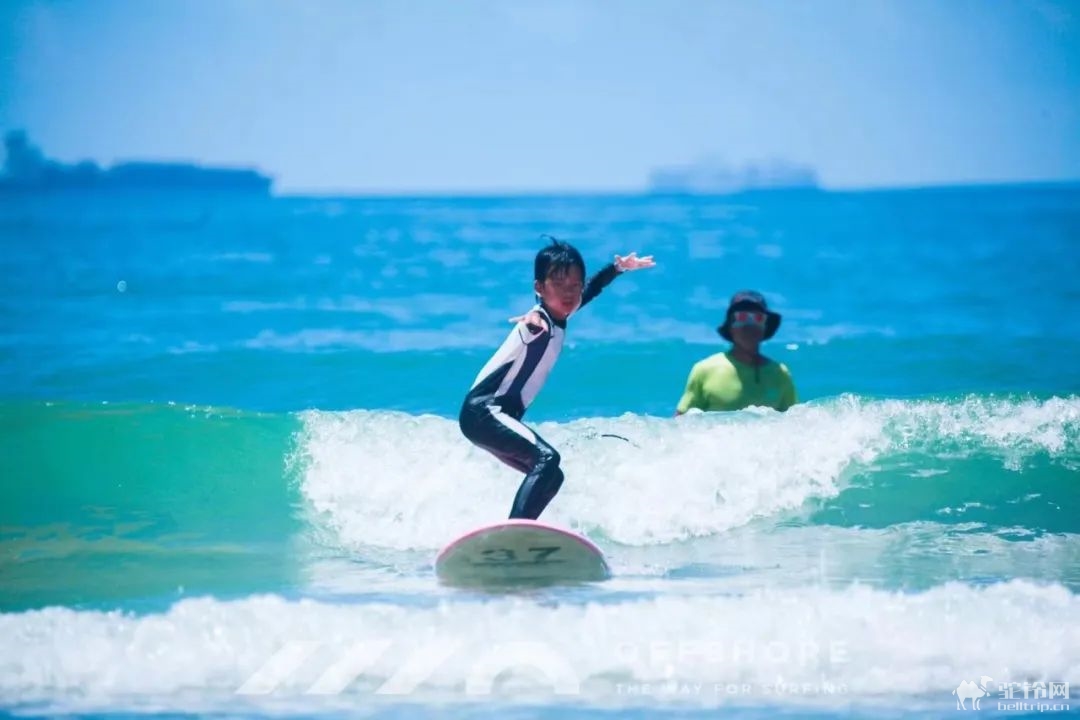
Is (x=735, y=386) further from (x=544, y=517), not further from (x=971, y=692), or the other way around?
(x=971, y=692)

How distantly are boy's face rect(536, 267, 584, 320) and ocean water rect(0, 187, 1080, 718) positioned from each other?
44.8 inches

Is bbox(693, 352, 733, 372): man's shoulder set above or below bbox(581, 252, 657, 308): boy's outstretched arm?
above

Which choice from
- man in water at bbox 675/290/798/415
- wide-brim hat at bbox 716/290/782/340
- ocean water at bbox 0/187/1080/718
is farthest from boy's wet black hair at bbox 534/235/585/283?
man in water at bbox 675/290/798/415

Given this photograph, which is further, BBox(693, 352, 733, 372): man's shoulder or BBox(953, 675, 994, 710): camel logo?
BBox(693, 352, 733, 372): man's shoulder

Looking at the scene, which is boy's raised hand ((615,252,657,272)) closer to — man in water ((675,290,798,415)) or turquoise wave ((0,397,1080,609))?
man in water ((675,290,798,415))

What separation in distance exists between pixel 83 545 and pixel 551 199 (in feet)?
180

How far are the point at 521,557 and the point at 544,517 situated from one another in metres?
1.65

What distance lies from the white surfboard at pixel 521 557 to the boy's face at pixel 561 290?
0.86m

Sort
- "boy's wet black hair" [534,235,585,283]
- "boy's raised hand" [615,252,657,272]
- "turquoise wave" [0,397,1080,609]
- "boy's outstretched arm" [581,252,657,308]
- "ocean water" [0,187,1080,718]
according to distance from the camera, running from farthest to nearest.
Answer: "turquoise wave" [0,397,1080,609] < "boy's raised hand" [615,252,657,272] < "boy's outstretched arm" [581,252,657,308] < "boy's wet black hair" [534,235,585,283] < "ocean water" [0,187,1080,718]

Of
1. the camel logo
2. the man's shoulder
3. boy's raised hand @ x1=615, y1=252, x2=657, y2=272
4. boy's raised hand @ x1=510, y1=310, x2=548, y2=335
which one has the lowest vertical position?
the camel logo

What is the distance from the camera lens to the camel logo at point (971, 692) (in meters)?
4.28

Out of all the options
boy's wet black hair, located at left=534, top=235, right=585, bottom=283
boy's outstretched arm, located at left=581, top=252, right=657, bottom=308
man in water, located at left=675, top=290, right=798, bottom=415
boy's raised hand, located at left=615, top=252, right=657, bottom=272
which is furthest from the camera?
man in water, located at left=675, top=290, right=798, bottom=415

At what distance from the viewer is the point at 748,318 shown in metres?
7.02

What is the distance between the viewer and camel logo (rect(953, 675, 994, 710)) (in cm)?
428
